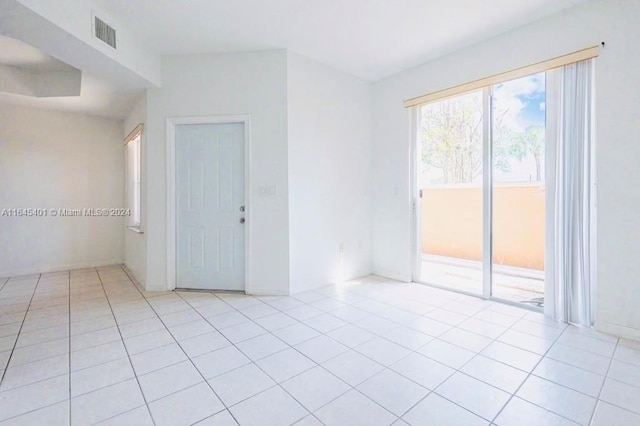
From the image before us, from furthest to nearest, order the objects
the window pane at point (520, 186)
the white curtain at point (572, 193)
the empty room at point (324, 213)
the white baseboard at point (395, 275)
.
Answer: the white baseboard at point (395, 275)
the window pane at point (520, 186)
the white curtain at point (572, 193)
the empty room at point (324, 213)

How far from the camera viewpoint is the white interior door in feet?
11.8

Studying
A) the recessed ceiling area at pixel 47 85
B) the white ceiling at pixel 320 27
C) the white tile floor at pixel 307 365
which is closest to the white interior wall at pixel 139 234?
the recessed ceiling area at pixel 47 85

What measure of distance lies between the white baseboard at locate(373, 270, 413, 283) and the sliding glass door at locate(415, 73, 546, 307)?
137 mm

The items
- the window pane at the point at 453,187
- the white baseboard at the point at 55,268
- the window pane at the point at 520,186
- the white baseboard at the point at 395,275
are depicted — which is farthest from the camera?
the white baseboard at the point at 55,268

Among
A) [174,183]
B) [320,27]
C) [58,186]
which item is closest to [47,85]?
[58,186]

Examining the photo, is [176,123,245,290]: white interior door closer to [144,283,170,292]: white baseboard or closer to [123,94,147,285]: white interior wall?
[144,283,170,292]: white baseboard

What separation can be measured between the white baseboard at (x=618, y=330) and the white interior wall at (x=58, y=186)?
21.7 feet

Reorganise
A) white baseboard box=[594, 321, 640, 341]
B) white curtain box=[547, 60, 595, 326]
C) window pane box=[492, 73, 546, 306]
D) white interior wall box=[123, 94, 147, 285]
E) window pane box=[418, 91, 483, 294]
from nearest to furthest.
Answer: white baseboard box=[594, 321, 640, 341] < white curtain box=[547, 60, 595, 326] < window pane box=[492, 73, 546, 306] < window pane box=[418, 91, 483, 294] < white interior wall box=[123, 94, 147, 285]

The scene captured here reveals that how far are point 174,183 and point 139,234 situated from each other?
114 cm

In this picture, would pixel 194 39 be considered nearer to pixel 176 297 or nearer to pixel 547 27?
pixel 176 297

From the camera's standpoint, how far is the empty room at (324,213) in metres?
1.83

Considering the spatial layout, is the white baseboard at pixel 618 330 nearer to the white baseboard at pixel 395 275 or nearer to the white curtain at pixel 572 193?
the white curtain at pixel 572 193

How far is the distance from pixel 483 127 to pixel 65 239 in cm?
636

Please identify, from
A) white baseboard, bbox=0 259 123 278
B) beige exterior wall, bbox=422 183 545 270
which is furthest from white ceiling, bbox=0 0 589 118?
white baseboard, bbox=0 259 123 278
